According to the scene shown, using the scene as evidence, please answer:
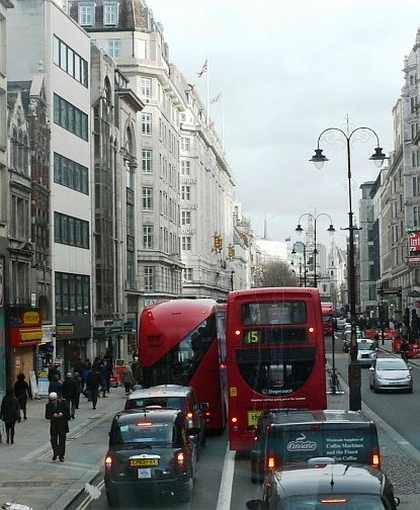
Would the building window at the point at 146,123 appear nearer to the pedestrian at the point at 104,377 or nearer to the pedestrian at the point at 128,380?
the pedestrian at the point at 104,377

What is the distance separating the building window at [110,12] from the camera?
86.4m

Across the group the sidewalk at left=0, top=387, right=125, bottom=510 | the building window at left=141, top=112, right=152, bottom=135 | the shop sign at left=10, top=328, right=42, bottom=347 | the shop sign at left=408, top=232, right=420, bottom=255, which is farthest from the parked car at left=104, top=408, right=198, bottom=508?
the building window at left=141, top=112, right=152, bottom=135

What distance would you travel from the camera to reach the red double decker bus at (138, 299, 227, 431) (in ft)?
89.2

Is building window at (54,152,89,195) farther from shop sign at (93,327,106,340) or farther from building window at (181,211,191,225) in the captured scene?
building window at (181,211,191,225)

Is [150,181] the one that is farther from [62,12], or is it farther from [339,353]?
[62,12]

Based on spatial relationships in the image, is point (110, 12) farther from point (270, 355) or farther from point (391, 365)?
point (270, 355)

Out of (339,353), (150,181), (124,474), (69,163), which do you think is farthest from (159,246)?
(124,474)

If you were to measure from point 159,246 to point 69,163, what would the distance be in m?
33.9

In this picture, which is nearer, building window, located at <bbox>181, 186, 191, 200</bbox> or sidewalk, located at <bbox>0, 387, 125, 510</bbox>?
sidewalk, located at <bbox>0, 387, 125, 510</bbox>

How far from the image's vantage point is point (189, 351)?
27.4m

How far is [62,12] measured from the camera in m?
52.4

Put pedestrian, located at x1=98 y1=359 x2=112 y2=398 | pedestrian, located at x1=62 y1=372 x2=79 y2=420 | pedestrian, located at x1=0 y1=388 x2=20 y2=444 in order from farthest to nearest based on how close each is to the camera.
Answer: pedestrian, located at x1=98 y1=359 x2=112 y2=398 → pedestrian, located at x1=62 y1=372 x2=79 y2=420 → pedestrian, located at x1=0 y1=388 x2=20 y2=444

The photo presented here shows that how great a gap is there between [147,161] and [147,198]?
325 cm

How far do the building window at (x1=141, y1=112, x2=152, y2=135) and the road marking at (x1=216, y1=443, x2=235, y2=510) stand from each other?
63798 millimetres
